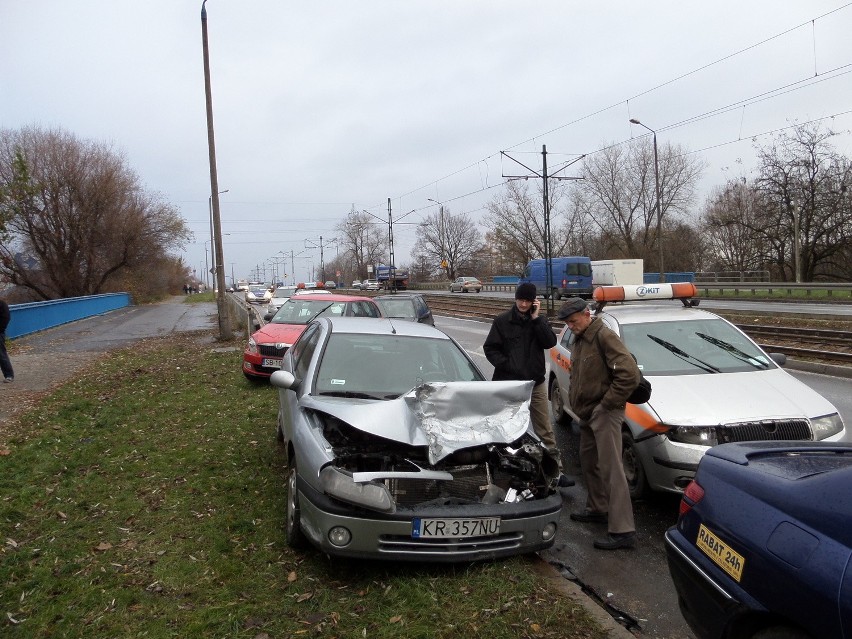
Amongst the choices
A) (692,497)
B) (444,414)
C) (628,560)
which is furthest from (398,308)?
(692,497)

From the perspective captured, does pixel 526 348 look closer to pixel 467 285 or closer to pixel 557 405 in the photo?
pixel 557 405

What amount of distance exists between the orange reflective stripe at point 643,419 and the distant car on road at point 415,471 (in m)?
1.08

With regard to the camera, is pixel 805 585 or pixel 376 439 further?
pixel 376 439

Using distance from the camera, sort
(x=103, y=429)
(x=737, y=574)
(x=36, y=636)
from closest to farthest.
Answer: (x=737, y=574) < (x=36, y=636) < (x=103, y=429)

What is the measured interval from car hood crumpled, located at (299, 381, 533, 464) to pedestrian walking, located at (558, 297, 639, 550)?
0.59 metres

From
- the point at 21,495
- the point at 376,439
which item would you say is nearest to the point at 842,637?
the point at 376,439

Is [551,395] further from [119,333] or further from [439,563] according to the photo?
[119,333]

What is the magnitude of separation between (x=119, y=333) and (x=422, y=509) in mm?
22047

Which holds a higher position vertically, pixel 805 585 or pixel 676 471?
pixel 805 585

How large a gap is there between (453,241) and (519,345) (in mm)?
102584

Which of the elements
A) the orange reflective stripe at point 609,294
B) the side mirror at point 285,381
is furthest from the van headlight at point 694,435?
the side mirror at point 285,381

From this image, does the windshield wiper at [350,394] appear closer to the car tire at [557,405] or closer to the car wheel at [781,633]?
the car wheel at [781,633]

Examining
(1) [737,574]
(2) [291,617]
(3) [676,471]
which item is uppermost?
(1) [737,574]

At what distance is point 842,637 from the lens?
5.90 feet
